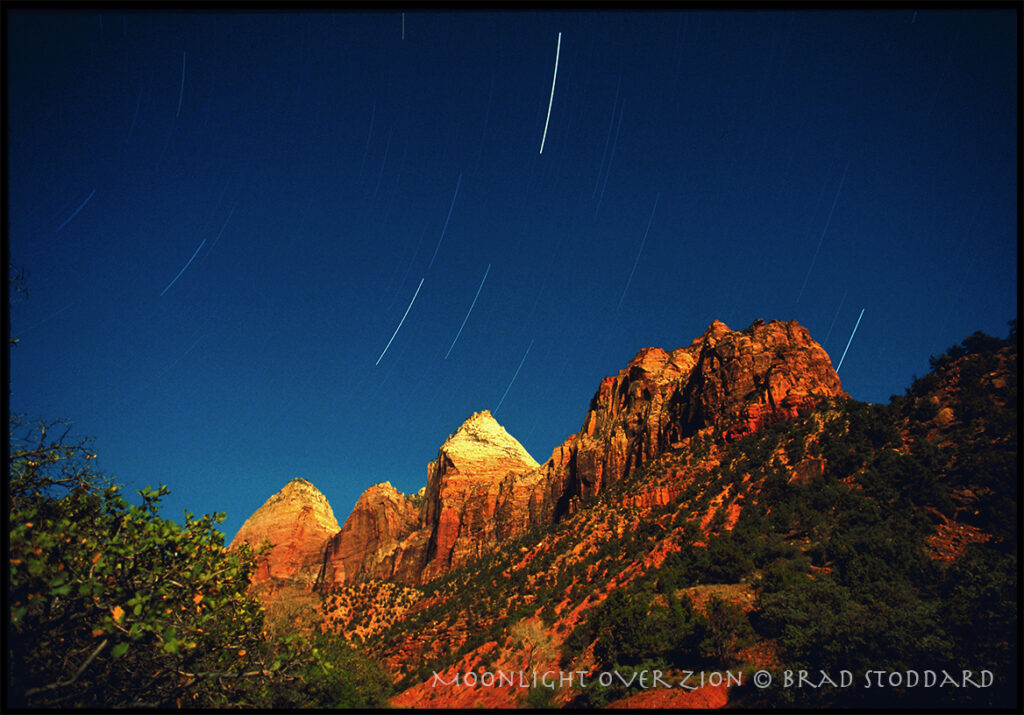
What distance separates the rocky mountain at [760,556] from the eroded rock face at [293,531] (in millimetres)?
38030

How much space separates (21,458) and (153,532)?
2.52m

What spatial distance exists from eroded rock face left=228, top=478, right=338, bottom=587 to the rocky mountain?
38.0 metres

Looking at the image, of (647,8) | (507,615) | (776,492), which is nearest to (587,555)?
(507,615)

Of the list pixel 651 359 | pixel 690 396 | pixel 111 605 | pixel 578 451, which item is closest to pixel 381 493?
pixel 578 451

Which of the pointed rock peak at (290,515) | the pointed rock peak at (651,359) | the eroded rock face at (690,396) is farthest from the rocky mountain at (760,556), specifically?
the pointed rock peak at (290,515)

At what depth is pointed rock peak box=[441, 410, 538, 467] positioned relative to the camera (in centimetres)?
11800

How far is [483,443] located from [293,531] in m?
54.3

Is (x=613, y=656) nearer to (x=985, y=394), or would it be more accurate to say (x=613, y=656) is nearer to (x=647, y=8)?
(x=647, y=8)

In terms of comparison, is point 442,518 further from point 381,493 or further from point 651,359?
point 651,359

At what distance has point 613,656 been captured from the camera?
23.6 metres

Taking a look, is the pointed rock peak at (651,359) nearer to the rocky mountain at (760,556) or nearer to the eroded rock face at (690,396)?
the eroded rock face at (690,396)

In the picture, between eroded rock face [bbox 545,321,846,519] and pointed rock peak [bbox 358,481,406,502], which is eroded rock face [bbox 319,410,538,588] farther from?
eroded rock face [bbox 545,321,846,519]

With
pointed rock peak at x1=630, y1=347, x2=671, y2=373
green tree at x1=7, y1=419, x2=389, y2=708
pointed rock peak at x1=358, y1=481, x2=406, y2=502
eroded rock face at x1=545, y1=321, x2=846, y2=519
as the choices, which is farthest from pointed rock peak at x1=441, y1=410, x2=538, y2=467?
green tree at x1=7, y1=419, x2=389, y2=708

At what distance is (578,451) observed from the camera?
8188 centimetres
